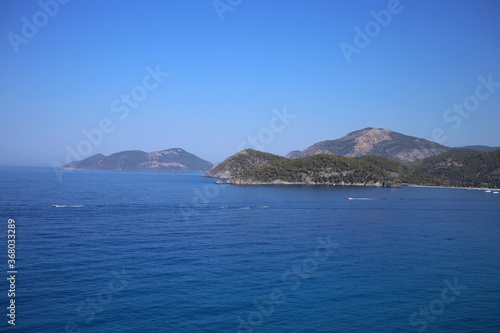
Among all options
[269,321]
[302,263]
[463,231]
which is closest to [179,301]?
[269,321]

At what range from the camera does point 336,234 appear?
199ft

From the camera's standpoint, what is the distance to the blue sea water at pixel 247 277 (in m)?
27.9

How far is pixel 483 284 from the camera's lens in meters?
36.6

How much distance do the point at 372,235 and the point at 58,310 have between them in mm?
49225

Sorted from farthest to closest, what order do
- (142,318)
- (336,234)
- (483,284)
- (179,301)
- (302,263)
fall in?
(336,234) < (302,263) < (483,284) < (179,301) < (142,318)

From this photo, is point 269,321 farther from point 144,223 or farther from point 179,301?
point 144,223

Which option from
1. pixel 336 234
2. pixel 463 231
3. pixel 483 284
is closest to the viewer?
pixel 483 284

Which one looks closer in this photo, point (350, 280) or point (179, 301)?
point (179, 301)

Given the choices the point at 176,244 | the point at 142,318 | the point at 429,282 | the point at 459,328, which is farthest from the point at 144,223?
the point at 459,328

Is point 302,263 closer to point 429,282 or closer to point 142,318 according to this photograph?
point 429,282

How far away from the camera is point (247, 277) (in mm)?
36656

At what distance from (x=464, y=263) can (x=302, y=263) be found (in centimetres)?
2061

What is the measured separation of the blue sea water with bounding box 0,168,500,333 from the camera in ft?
91.5

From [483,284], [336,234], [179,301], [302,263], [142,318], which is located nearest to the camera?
[142,318]
